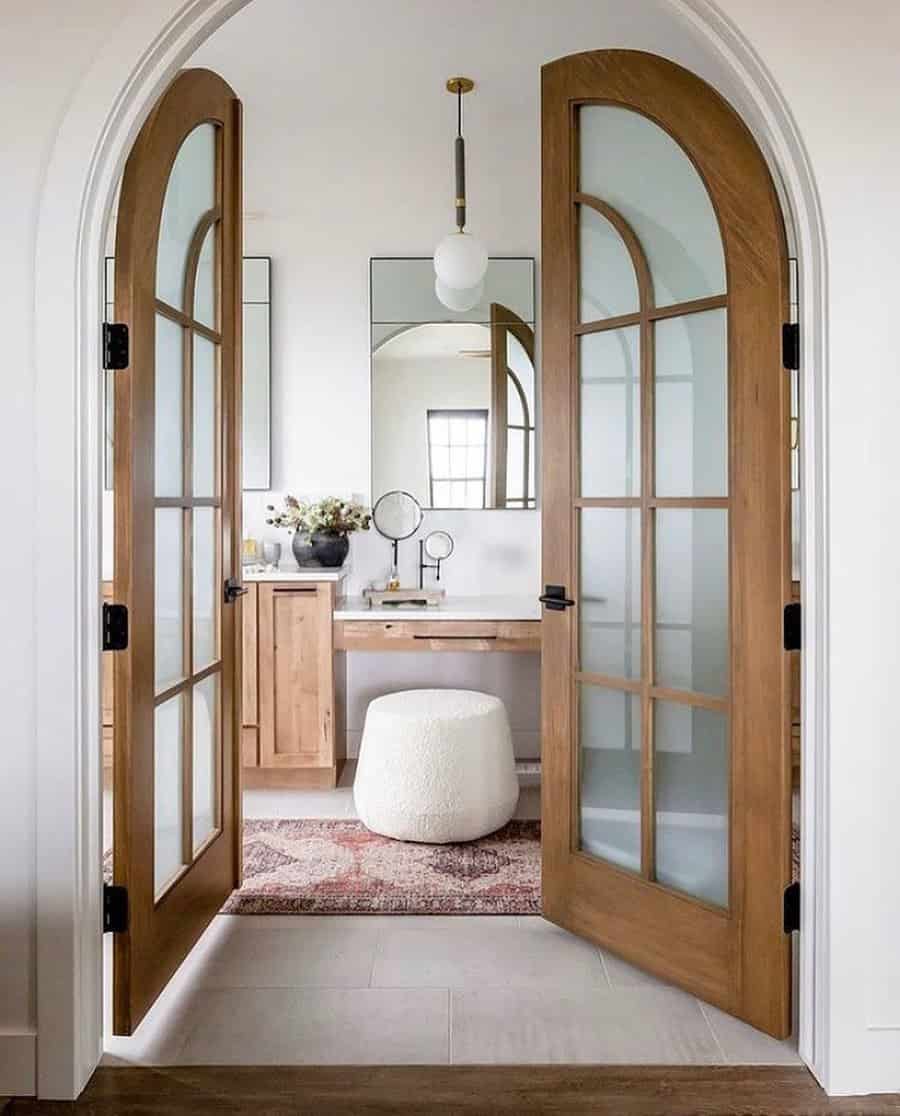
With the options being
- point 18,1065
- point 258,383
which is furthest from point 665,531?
point 258,383

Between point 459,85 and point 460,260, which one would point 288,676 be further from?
point 459,85

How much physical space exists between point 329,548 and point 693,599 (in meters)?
2.25

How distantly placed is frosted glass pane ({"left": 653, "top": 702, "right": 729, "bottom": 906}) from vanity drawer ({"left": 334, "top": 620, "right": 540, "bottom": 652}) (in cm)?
148

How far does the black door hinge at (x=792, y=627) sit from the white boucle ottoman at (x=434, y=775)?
1479 millimetres

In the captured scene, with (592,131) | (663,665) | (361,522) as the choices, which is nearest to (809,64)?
(592,131)

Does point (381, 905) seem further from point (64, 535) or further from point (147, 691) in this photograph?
point (64, 535)

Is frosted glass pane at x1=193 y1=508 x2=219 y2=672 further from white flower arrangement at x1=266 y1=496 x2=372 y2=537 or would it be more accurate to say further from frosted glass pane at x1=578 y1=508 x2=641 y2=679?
white flower arrangement at x1=266 y1=496 x2=372 y2=537

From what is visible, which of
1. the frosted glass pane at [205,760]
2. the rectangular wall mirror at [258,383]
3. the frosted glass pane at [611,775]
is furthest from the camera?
the rectangular wall mirror at [258,383]

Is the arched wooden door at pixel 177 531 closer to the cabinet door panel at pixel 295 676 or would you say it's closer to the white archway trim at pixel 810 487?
the cabinet door panel at pixel 295 676

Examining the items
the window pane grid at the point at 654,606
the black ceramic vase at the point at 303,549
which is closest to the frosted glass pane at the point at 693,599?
the window pane grid at the point at 654,606

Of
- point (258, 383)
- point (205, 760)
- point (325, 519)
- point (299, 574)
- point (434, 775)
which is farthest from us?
point (258, 383)

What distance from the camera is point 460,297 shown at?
4.28 metres

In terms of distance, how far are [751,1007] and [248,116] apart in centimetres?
394

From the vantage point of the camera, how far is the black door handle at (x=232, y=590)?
271 centimetres
